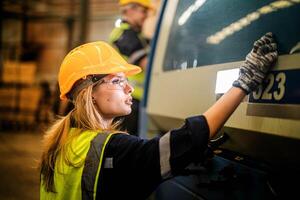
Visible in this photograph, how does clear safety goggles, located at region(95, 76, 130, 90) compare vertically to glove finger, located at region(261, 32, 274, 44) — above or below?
below

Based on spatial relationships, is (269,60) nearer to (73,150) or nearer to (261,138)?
(261,138)

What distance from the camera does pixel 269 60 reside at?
134 centimetres

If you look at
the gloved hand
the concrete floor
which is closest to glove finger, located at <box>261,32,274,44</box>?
the gloved hand

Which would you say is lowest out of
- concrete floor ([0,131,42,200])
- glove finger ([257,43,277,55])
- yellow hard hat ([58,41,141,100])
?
concrete floor ([0,131,42,200])

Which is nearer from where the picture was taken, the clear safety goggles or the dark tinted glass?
the dark tinted glass

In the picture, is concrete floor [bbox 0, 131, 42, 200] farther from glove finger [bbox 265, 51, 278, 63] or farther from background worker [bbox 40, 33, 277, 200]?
glove finger [bbox 265, 51, 278, 63]

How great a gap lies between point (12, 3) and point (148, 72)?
45.0 feet

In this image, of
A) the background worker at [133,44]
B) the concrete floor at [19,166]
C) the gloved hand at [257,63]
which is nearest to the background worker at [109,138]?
the gloved hand at [257,63]

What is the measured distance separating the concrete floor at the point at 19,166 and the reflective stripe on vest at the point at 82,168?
157cm

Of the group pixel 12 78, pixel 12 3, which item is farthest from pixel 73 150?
pixel 12 3

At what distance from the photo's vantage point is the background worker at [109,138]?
1.40 meters

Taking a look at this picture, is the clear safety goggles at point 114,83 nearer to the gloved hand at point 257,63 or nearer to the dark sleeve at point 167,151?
the dark sleeve at point 167,151

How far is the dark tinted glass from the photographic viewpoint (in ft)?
4.35

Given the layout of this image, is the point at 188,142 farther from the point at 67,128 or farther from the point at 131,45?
the point at 131,45
